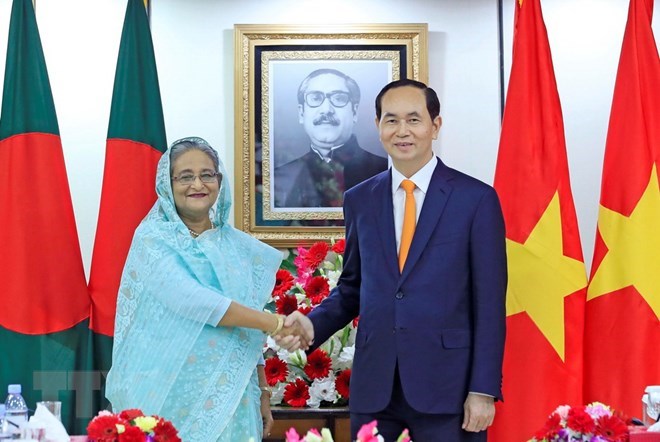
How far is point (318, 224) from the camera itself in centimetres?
382

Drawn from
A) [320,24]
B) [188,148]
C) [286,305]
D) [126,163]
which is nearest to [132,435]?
[188,148]

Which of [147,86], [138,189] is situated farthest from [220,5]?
[138,189]

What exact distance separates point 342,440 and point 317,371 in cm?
26

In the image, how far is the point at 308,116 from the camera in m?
3.85

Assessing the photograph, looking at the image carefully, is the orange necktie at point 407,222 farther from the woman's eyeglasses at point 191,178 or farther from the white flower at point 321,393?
the white flower at point 321,393

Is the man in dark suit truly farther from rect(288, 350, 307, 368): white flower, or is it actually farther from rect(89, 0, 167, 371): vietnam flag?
rect(89, 0, 167, 371): vietnam flag

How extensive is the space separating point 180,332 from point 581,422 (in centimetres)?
122

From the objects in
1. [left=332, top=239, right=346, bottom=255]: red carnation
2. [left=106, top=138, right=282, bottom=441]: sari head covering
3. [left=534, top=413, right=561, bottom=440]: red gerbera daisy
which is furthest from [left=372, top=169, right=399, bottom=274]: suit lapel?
[left=332, top=239, right=346, bottom=255]: red carnation

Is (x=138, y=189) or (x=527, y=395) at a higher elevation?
(x=138, y=189)

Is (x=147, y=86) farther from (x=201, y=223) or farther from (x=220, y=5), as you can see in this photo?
(x=201, y=223)

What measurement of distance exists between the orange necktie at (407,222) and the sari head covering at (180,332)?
1.79 ft

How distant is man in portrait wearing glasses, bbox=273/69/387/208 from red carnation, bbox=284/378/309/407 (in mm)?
938

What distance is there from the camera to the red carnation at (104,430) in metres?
1.88

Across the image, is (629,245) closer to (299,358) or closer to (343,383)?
(343,383)
